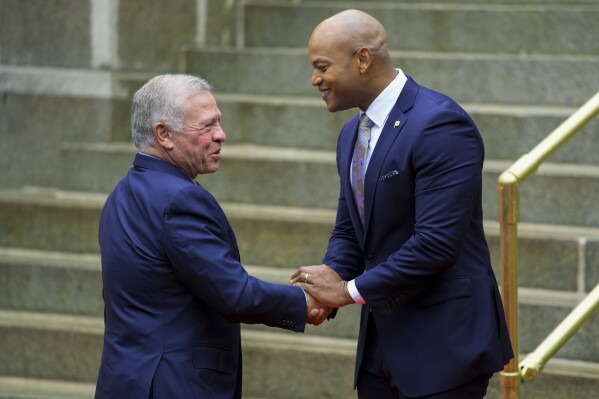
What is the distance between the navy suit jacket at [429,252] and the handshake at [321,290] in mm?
109

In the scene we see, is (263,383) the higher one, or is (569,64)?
(569,64)

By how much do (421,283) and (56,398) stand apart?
101 inches

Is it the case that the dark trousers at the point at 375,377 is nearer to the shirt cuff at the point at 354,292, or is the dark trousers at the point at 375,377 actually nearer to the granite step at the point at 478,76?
the shirt cuff at the point at 354,292

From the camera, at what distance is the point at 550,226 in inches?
234

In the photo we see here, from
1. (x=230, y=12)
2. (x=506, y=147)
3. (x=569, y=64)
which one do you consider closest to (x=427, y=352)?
(x=506, y=147)

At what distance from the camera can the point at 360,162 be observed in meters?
4.06

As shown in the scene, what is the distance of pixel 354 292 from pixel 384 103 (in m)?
0.63

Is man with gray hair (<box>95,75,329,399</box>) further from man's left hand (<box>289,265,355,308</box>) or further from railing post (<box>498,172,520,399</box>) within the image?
railing post (<box>498,172,520,399</box>)

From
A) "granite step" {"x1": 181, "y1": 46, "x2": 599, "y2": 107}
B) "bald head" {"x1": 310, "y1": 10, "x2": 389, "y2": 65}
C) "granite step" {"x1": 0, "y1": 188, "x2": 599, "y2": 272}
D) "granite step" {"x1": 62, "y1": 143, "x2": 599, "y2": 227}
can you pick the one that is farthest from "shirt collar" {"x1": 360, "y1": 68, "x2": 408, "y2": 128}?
"granite step" {"x1": 181, "y1": 46, "x2": 599, "y2": 107}

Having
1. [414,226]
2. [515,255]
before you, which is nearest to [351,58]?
[414,226]

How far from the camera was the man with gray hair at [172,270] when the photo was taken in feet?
11.8

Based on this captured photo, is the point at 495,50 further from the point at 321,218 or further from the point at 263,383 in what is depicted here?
the point at 263,383

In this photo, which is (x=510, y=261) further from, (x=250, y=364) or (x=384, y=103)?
(x=250, y=364)

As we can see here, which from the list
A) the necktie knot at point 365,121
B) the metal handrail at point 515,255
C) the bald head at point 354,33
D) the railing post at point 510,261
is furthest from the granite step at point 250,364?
the bald head at point 354,33
